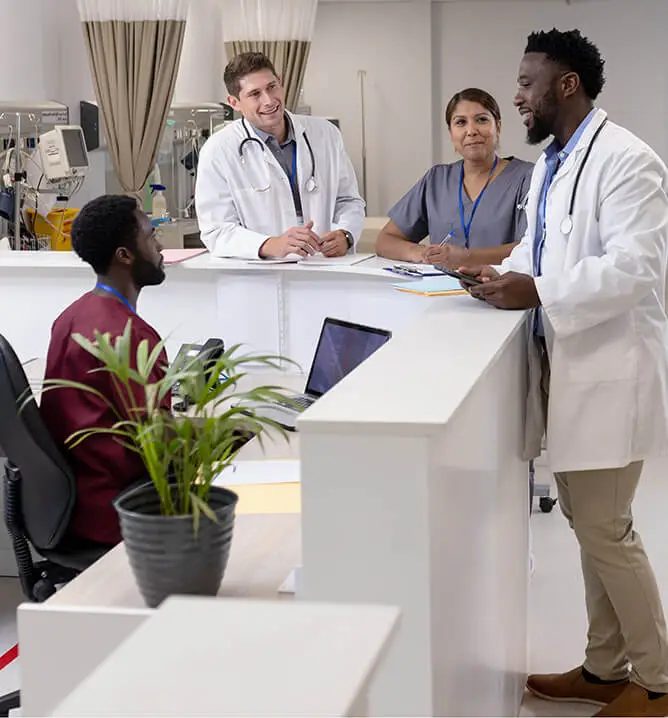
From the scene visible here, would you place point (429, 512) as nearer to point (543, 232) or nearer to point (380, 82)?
point (543, 232)

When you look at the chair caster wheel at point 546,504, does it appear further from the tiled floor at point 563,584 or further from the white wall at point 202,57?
the white wall at point 202,57

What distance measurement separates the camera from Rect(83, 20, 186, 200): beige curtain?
18.3ft

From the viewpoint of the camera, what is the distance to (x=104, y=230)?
2.77m

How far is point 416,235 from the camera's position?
13.4ft

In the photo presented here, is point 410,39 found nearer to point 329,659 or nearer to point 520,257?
point 520,257

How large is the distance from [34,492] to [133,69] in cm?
349

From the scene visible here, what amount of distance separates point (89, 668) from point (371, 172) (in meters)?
8.92

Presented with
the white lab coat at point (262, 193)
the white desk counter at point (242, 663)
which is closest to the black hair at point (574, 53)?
the white lab coat at point (262, 193)

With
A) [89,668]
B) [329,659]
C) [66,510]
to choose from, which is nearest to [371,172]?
[66,510]

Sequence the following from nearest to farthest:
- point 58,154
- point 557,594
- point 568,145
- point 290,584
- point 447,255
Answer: point 290,584
point 568,145
point 447,255
point 557,594
point 58,154

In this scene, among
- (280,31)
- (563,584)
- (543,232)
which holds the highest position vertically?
(280,31)

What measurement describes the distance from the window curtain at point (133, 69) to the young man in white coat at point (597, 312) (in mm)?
3394

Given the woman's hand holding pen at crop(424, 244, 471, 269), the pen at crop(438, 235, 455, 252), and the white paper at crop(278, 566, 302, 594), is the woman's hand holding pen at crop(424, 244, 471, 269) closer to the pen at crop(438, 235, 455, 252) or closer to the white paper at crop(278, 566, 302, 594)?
the pen at crop(438, 235, 455, 252)

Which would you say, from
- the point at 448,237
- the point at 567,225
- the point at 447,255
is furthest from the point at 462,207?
the point at 567,225
